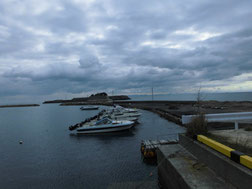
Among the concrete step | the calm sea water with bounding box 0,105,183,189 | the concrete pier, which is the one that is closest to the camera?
the concrete pier

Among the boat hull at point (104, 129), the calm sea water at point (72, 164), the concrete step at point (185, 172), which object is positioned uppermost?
the concrete step at point (185, 172)

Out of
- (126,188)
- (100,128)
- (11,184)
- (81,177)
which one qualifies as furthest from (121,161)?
(100,128)

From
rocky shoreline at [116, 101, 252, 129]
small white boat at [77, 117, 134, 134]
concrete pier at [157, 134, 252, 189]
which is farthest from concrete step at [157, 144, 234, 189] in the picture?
small white boat at [77, 117, 134, 134]

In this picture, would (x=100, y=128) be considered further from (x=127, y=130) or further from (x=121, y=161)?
(x=121, y=161)

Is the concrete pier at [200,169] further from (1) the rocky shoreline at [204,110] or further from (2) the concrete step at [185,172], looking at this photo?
(1) the rocky shoreline at [204,110]

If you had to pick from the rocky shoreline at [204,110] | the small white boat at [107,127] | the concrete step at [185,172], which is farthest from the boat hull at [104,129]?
the concrete step at [185,172]

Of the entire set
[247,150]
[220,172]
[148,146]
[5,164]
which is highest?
[247,150]

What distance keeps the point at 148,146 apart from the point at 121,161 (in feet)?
8.81

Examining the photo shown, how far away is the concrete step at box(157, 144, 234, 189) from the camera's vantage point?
5.29 metres

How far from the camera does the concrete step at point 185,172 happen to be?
5285mm

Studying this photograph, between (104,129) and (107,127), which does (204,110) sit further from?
(104,129)

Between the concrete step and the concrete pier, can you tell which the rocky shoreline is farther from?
the concrete pier

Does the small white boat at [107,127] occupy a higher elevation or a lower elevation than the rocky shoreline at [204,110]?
lower

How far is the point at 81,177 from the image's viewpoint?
1333 cm
